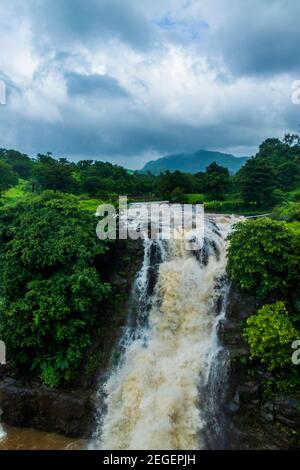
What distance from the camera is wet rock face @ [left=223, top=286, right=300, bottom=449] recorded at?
9062 millimetres

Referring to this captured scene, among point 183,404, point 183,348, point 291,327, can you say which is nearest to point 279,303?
point 291,327

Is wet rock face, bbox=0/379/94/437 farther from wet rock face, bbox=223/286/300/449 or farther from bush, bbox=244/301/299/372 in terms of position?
bush, bbox=244/301/299/372

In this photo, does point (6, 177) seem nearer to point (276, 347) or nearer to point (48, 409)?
point (48, 409)

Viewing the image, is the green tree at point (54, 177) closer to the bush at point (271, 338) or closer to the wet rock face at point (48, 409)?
the wet rock face at point (48, 409)

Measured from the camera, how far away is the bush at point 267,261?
10.6 metres

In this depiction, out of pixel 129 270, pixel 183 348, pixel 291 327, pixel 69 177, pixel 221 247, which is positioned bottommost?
pixel 183 348

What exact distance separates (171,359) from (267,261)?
Answer: 4528mm

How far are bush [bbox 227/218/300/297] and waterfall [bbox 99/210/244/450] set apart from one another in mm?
1352

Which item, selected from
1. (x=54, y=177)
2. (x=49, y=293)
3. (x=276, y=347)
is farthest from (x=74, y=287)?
(x=54, y=177)

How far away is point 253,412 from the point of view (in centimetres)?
956
